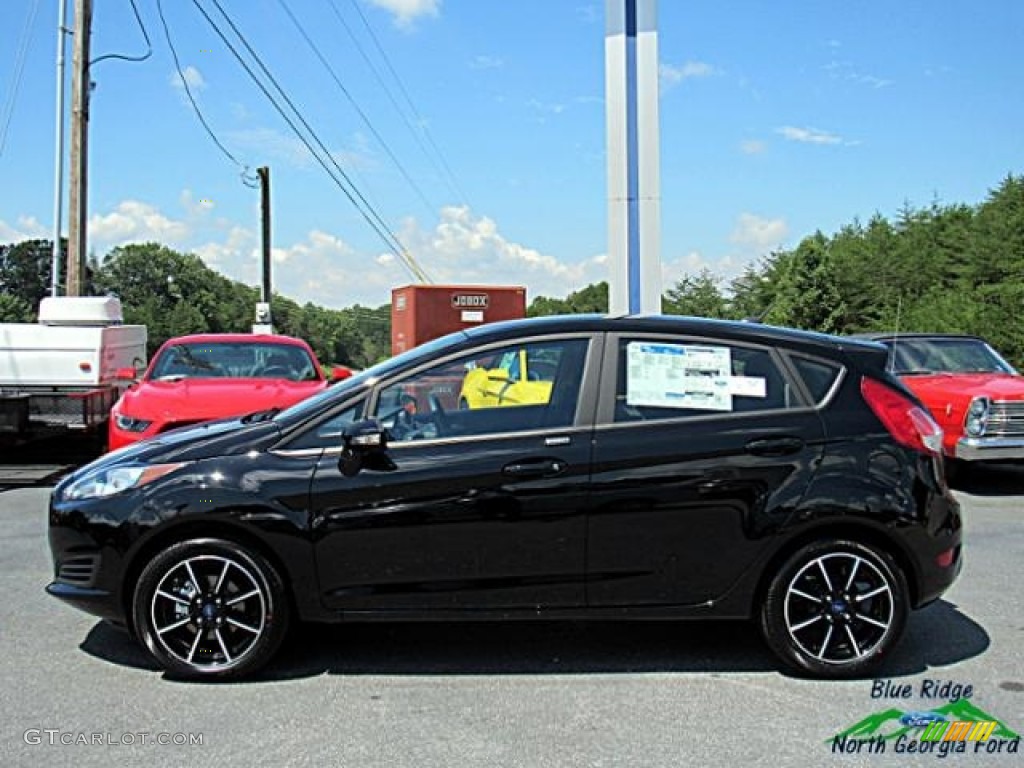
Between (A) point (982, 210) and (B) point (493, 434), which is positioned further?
(A) point (982, 210)

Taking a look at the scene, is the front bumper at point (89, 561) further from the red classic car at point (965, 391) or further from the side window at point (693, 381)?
the red classic car at point (965, 391)

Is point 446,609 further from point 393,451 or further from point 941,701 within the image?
point 941,701

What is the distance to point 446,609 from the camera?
439 centimetres

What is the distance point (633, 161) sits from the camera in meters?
10.0

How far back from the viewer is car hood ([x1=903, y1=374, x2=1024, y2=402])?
31.2 feet

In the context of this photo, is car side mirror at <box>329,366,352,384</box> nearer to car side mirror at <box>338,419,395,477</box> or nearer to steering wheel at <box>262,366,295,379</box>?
steering wheel at <box>262,366,295,379</box>

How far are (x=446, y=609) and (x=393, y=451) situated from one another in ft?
2.46

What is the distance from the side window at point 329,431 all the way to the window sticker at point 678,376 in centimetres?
126

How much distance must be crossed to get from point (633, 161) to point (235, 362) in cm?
453

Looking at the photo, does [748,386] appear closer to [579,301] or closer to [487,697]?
[487,697]

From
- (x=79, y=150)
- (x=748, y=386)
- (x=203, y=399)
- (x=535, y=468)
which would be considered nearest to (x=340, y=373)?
(x=203, y=399)

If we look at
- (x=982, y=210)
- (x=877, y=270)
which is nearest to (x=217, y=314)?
(x=877, y=270)

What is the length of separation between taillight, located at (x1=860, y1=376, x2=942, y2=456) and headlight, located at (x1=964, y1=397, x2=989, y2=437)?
17.4ft

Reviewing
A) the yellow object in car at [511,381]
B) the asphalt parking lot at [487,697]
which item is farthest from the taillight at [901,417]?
the yellow object in car at [511,381]
